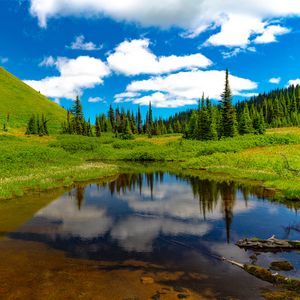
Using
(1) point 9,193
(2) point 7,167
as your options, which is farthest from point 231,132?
(1) point 9,193

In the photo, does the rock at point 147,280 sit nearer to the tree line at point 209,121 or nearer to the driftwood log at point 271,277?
the driftwood log at point 271,277

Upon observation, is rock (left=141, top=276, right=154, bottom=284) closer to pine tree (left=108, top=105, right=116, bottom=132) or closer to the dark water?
the dark water

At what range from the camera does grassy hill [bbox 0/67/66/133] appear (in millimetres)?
133000

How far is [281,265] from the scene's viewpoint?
419 inches

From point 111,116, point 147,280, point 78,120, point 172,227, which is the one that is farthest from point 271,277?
point 111,116

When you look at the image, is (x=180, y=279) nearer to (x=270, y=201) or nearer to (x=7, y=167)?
(x=270, y=201)

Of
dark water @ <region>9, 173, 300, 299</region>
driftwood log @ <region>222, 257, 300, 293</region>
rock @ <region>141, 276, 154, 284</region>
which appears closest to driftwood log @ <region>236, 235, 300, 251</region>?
dark water @ <region>9, 173, 300, 299</region>

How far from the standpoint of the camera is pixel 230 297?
8609 millimetres

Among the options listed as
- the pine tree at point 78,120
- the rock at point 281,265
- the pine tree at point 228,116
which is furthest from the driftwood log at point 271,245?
the pine tree at point 78,120

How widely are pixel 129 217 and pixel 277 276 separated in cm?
965

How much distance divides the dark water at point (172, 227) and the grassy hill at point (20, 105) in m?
105

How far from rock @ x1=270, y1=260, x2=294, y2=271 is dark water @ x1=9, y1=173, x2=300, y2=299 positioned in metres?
0.20

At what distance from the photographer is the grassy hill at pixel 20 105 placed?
13300 centimetres

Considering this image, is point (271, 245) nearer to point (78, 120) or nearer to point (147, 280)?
point (147, 280)
